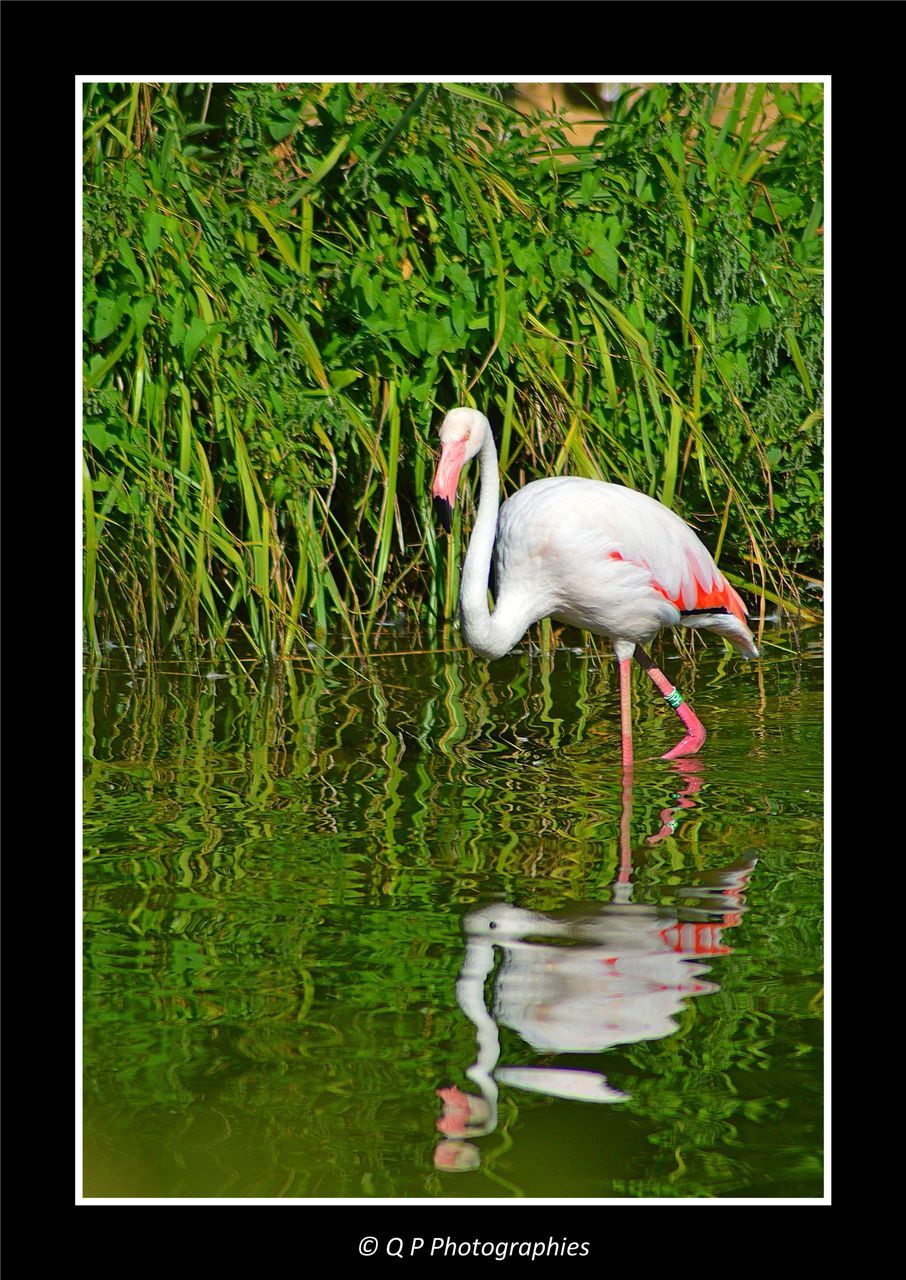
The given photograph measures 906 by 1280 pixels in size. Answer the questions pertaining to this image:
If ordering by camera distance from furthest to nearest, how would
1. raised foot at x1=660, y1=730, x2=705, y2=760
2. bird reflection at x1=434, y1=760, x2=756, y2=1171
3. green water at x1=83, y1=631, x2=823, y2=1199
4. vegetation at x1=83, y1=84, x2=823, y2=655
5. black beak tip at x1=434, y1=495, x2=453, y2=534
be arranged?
vegetation at x1=83, y1=84, x2=823, y2=655
raised foot at x1=660, y1=730, x2=705, y2=760
black beak tip at x1=434, y1=495, x2=453, y2=534
bird reflection at x1=434, y1=760, x2=756, y2=1171
green water at x1=83, y1=631, x2=823, y2=1199

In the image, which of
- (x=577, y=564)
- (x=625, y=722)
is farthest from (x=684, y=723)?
(x=577, y=564)

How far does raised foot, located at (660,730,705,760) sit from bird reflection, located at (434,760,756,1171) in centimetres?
114

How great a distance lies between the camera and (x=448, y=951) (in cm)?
355

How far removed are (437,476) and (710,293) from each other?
7.40 ft

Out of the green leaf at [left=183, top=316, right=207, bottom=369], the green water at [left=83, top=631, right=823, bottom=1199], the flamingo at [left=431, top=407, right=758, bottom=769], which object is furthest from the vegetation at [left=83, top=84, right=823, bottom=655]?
the flamingo at [left=431, top=407, right=758, bottom=769]

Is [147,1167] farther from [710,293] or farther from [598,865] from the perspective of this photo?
[710,293]

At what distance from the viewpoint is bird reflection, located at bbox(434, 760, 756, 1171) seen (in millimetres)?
2926

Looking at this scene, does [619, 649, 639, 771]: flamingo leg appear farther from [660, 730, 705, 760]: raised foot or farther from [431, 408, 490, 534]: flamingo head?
[431, 408, 490, 534]: flamingo head

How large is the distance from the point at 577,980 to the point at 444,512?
170 centimetres

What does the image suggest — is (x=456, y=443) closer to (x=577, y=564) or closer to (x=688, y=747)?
(x=577, y=564)

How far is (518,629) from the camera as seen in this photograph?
5.13 metres

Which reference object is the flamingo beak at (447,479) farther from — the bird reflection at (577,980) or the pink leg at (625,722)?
the bird reflection at (577,980)

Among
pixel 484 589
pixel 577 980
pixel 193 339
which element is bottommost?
pixel 577 980

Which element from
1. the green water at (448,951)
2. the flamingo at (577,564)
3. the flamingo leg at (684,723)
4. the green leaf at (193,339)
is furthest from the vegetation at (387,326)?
the flamingo leg at (684,723)
